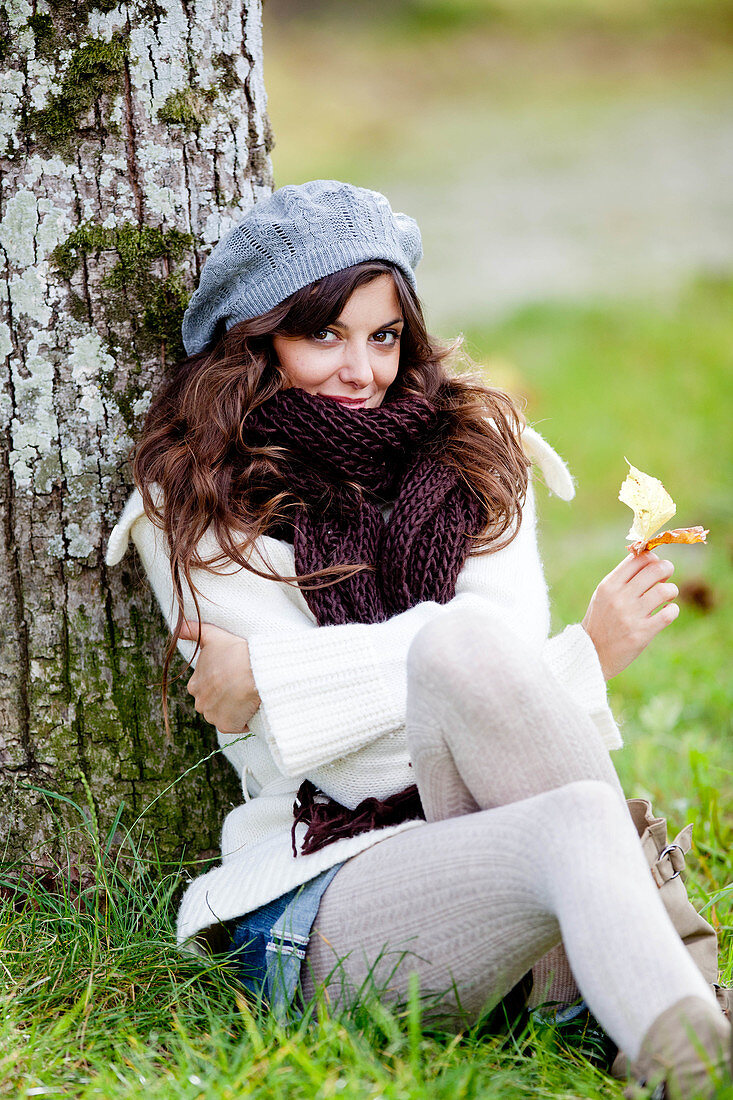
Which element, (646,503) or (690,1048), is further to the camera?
(646,503)

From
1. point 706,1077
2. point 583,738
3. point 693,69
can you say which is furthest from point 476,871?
point 693,69

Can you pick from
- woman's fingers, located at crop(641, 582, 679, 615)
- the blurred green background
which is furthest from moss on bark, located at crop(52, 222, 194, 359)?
the blurred green background

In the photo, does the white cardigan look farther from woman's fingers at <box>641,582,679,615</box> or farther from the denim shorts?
woman's fingers at <box>641,582,679,615</box>

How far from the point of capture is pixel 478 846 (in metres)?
1.54

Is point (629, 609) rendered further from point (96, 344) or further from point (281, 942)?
point (96, 344)

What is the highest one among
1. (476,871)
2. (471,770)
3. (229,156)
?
(229,156)

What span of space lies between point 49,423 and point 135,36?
80 cm

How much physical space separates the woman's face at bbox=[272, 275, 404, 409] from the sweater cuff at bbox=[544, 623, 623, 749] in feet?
2.06

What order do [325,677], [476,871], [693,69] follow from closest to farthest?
1. [476,871]
2. [325,677]
3. [693,69]

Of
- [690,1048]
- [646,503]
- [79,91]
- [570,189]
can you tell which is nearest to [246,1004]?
[690,1048]

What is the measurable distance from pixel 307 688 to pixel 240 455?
0.54 meters

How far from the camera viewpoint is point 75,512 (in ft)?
7.16

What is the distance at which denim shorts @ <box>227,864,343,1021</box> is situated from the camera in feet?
5.65

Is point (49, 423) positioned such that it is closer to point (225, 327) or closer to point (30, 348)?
point (30, 348)
